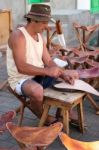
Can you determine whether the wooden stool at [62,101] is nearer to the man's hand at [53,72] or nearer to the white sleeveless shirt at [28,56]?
the man's hand at [53,72]

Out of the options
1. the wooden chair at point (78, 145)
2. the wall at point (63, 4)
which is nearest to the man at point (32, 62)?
the wooden chair at point (78, 145)

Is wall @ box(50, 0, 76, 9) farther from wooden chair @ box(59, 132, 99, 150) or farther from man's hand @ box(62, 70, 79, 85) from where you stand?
wooden chair @ box(59, 132, 99, 150)

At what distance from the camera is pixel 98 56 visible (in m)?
5.82

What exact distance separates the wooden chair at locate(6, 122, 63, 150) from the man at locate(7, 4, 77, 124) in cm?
134

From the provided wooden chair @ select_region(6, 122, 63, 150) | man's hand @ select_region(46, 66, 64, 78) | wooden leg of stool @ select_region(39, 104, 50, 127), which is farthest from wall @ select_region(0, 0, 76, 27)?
wooden chair @ select_region(6, 122, 63, 150)

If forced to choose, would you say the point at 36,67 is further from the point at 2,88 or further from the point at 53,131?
the point at 2,88

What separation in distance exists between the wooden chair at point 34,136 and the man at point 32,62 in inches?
52.7

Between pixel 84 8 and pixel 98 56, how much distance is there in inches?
240

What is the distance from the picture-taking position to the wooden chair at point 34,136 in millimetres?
2354

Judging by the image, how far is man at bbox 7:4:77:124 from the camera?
391 cm

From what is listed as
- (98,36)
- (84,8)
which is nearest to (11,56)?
(98,36)

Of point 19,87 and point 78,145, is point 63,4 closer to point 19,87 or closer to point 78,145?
point 19,87

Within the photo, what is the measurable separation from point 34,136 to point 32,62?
178 cm

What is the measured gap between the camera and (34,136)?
2443 mm
